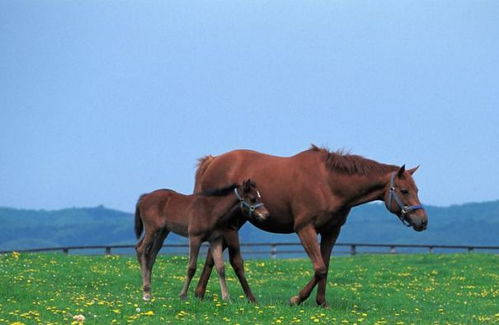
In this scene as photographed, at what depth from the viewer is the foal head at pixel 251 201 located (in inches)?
603

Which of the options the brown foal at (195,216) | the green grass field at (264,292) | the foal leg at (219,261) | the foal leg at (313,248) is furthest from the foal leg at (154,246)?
the foal leg at (313,248)

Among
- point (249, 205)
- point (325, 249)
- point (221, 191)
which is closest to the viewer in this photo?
point (249, 205)

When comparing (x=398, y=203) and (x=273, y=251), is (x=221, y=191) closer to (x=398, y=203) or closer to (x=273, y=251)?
(x=398, y=203)

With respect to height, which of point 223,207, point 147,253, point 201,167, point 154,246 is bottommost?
point 147,253

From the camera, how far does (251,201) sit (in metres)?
15.4

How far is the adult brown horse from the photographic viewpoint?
1563 centimetres

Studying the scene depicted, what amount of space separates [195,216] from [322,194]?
2.44 metres

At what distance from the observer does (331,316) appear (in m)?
14.9

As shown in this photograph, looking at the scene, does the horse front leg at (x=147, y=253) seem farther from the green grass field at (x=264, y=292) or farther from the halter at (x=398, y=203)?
the halter at (x=398, y=203)

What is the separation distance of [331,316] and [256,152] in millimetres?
4127

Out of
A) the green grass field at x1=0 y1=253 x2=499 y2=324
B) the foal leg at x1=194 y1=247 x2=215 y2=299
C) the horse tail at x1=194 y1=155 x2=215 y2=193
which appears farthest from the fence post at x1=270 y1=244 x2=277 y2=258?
the foal leg at x1=194 y1=247 x2=215 y2=299

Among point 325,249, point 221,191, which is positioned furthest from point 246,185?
point 325,249

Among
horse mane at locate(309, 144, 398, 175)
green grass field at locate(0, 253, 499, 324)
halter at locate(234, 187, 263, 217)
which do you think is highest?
horse mane at locate(309, 144, 398, 175)

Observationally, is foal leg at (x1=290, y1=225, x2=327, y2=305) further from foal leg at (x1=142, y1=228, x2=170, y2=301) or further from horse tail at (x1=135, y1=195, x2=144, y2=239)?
horse tail at (x1=135, y1=195, x2=144, y2=239)
